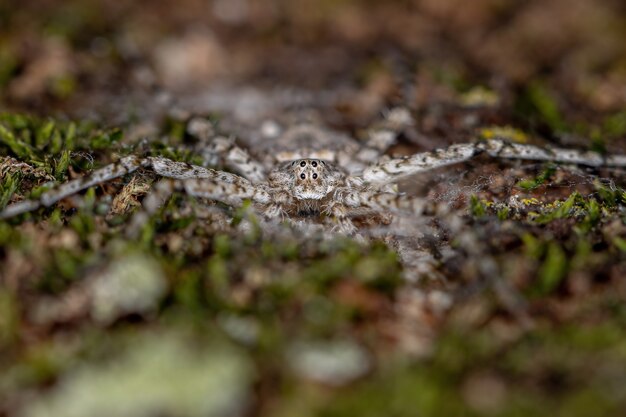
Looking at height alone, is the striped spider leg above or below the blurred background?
below

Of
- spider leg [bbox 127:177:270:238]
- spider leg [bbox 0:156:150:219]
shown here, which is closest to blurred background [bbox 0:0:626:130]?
spider leg [bbox 0:156:150:219]

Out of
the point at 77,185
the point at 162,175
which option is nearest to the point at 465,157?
the point at 162,175

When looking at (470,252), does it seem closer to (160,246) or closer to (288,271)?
(288,271)

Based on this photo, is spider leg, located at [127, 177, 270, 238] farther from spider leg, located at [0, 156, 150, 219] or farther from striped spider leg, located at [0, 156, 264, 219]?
spider leg, located at [0, 156, 150, 219]

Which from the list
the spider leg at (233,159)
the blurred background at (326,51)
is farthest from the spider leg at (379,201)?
the blurred background at (326,51)

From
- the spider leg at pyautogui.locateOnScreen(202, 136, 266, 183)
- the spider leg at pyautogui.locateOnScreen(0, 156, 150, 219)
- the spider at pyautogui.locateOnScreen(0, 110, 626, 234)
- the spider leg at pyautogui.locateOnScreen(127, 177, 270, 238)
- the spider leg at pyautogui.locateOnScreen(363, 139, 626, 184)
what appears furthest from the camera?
the spider leg at pyautogui.locateOnScreen(202, 136, 266, 183)

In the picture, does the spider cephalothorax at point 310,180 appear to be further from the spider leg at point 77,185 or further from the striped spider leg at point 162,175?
the spider leg at point 77,185

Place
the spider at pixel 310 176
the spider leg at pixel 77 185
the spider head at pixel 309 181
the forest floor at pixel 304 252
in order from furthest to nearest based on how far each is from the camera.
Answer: the spider head at pixel 309 181 < the spider at pixel 310 176 < the spider leg at pixel 77 185 < the forest floor at pixel 304 252
